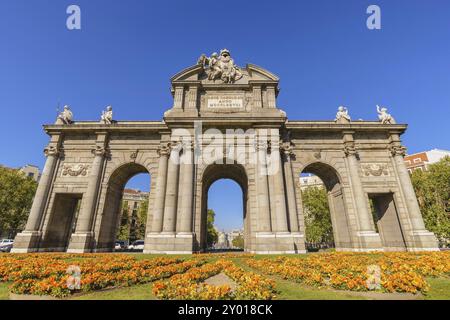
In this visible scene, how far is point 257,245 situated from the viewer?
18.7 meters

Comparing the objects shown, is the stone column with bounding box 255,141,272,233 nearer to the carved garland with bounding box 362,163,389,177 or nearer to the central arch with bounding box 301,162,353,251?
the central arch with bounding box 301,162,353,251

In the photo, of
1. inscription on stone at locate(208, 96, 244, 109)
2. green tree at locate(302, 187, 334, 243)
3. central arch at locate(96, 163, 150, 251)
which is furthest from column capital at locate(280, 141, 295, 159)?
green tree at locate(302, 187, 334, 243)

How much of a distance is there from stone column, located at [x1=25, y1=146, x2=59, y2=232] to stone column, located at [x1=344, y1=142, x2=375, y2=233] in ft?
96.3

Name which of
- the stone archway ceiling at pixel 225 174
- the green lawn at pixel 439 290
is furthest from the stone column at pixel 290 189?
the green lawn at pixel 439 290

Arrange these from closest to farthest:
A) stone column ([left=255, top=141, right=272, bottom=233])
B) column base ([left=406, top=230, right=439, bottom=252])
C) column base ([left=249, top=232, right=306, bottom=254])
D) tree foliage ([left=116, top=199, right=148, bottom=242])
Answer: column base ([left=249, top=232, right=306, bottom=254]) < stone column ([left=255, top=141, right=272, bottom=233]) < column base ([left=406, top=230, right=439, bottom=252]) < tree foliage ([left=116, top=199, right=148, bottom=242])

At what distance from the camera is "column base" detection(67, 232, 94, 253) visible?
19.8 meters

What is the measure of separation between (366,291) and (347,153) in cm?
1961

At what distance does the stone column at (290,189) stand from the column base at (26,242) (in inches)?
887

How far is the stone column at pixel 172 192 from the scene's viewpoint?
19484 mm

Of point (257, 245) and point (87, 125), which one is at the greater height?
point (87, 125)

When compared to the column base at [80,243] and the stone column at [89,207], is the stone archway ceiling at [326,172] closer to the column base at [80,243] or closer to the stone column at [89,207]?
the stone column at [89,207]

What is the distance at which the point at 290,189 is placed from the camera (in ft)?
70.4
